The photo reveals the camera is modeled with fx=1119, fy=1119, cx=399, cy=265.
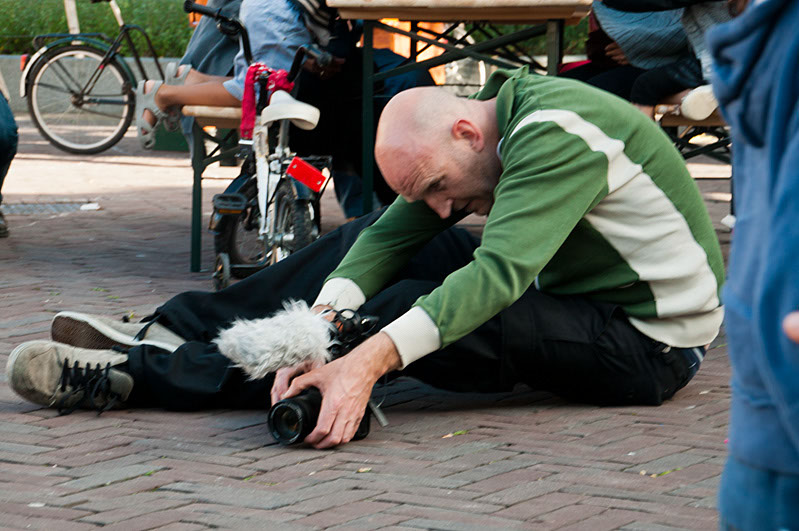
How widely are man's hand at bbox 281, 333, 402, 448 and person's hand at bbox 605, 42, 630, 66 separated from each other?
11.4 ft

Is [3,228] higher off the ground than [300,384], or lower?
lower

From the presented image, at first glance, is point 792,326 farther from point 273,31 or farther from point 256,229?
point 256,229

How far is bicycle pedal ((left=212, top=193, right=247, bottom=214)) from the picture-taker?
557cm

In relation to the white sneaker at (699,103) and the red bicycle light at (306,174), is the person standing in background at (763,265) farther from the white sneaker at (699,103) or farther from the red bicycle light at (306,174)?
the white sneaker at (699,103)

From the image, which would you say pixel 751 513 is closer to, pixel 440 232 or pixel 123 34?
pixel 440 232

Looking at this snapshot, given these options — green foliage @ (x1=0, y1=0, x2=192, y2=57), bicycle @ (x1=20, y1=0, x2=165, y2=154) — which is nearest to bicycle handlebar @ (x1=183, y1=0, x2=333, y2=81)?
bicycle @ (x1=20, y1=0, x2=165, y2=154)

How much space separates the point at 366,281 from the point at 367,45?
7.55 ft

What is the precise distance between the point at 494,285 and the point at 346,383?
446 mm

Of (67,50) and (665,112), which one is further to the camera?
(67,50)

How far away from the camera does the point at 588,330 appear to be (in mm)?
3152

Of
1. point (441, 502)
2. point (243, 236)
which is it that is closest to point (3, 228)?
point (243, 236)

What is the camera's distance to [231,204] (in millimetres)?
5590

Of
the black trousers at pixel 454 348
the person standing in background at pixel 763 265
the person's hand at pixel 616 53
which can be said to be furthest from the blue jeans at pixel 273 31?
the person standing in background at pixel 763 265

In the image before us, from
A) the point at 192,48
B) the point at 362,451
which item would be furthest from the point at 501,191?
the point at 192,48
